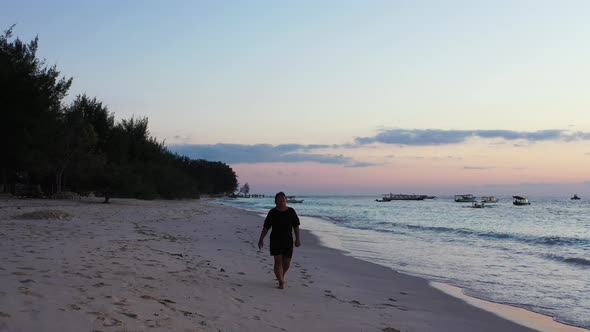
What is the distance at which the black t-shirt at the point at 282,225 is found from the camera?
894cm

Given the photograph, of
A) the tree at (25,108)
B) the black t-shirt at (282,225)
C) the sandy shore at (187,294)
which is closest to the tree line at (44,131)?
the tree at (25,108)

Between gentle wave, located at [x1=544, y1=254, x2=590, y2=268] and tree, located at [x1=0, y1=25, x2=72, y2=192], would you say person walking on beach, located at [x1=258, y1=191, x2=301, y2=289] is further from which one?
tree, located at [x1=0, y1=25, x2=72, y2=192]

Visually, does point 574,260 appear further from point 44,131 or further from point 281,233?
point 44,131

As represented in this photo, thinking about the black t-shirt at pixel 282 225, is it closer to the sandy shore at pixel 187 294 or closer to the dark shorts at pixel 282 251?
the dark shorts at pixel 282 251

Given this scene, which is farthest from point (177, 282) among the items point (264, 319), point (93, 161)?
point (93, 161)

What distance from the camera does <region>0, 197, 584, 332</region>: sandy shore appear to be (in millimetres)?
5312

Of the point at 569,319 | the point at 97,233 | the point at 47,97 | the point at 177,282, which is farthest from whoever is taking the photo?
the point at 47,97

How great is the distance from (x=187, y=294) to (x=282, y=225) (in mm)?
2473

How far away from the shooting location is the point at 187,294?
703 centimetres

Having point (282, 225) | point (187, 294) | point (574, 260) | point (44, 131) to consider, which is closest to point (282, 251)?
point (282, 225)

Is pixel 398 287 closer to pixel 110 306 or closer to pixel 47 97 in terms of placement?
pixel 110 306

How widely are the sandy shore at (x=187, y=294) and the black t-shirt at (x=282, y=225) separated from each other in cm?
83

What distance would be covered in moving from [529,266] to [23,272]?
1508cm

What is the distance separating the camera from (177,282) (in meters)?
7.79
